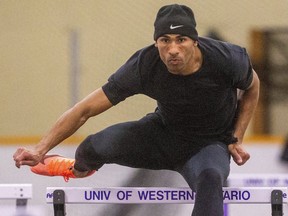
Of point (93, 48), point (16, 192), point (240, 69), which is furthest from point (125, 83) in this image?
point (93, 48)

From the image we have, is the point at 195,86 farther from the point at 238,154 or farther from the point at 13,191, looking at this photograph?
the point at 13,191

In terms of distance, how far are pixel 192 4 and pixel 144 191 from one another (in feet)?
5.73

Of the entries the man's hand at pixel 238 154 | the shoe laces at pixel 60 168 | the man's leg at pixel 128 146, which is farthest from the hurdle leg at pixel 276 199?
the shoe laces at pixel 60 168

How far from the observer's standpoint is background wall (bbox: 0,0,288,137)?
16.7ft

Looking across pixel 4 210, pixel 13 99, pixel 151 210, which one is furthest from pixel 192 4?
pixel 4 210

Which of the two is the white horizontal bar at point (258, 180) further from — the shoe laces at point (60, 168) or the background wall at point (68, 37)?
the background wall at point (68, 37)

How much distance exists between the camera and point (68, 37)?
205 inches

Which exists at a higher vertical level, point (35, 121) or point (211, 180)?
point (35, 121)

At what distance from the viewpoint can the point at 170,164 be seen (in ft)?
11.7

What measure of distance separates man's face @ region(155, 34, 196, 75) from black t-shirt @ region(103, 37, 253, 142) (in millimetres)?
62

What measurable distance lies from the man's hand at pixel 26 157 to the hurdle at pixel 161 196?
13 centimetres

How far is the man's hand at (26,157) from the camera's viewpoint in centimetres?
348

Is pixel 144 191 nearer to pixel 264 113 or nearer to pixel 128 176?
pixel 128 176

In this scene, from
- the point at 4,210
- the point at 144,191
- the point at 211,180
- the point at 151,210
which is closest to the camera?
the point at 211,180
